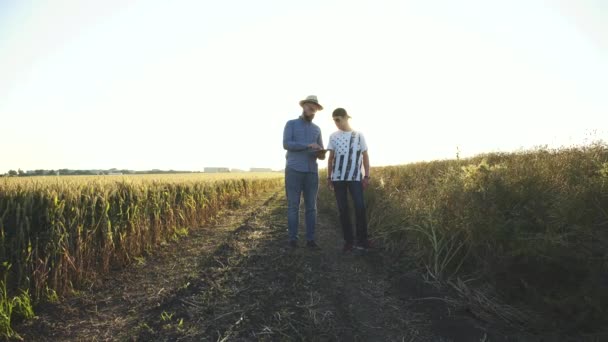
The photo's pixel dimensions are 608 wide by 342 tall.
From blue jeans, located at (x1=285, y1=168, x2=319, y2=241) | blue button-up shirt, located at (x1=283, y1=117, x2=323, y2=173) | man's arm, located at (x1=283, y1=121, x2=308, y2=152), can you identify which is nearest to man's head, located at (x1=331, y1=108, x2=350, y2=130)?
blue button-up shirt, located at (x1=283, y1=117, x2=323, y2=173)

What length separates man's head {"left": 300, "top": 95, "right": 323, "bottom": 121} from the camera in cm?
520

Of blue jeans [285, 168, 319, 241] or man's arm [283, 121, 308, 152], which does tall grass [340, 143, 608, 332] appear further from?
man's arm [283, 121, 308, 152]

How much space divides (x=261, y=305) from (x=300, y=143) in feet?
8.70

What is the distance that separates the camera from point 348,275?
13.6 ft

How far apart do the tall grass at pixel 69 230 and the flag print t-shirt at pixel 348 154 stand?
11.7 feet

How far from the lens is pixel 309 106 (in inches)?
206

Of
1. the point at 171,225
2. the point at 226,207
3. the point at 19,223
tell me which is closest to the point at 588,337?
the point at 19,223

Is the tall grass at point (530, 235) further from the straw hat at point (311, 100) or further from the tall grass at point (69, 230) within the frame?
the tall grass at point (69, 230)

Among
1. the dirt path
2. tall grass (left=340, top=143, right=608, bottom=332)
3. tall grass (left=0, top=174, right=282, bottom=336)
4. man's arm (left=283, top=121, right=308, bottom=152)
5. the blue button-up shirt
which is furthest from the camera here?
the blue button-up shirt

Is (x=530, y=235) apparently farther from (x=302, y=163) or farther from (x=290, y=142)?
(x=290, y=142)

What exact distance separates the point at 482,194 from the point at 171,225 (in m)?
6.07

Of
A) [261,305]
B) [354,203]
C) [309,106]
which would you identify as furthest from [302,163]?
[261,305]

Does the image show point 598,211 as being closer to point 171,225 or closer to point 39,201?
point 39,201

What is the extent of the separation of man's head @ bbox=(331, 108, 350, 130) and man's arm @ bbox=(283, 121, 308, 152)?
0.71m
